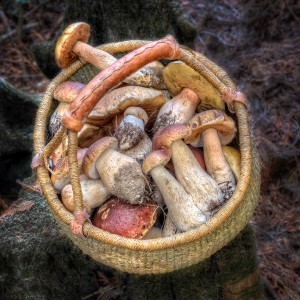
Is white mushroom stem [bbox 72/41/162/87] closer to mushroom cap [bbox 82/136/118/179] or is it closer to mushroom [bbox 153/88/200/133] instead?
mushroom [bbox 153/88/200/133]

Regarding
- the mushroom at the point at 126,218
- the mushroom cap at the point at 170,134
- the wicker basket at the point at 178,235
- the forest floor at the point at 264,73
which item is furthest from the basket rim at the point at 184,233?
the forest floor at the point at 264,73

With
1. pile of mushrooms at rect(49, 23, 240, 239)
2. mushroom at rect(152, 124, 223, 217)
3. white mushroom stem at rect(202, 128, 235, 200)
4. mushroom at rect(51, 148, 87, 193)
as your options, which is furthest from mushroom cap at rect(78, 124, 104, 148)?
white mushroom stem at rect(202, 128, 235, 200)

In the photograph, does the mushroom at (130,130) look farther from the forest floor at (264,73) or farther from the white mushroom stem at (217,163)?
the forest floor at (264,73)

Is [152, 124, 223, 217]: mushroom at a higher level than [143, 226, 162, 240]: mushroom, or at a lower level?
higher

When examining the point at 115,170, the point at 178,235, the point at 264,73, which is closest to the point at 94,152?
the point at 115,170

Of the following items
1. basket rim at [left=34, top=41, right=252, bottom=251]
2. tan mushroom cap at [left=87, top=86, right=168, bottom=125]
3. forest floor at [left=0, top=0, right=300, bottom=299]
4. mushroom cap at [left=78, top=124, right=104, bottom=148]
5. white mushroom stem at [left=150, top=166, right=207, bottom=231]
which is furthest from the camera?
forest floor at [left=0, top=0, right=300, bottom=299]

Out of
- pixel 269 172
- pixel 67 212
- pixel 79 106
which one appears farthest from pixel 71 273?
pixel 269 172
